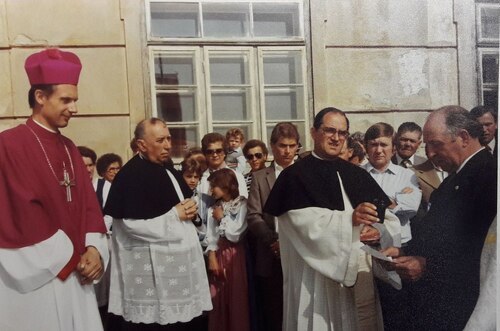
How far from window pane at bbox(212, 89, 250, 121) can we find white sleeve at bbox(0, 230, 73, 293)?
2.93ft

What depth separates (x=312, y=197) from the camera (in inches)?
122

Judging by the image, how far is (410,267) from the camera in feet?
10.3

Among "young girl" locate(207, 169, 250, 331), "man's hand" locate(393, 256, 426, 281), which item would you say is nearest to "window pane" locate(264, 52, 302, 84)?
"young girl" locate(207, 169, 250, 331)

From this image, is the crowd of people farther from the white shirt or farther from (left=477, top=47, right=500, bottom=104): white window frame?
(left=477, top=47, right=500, bottom=104): white window frame

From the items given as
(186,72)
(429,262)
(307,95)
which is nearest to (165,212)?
(186,72)

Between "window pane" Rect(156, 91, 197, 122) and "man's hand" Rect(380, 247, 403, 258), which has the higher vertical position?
"window pane" Rect(156, 91, 197, 122)

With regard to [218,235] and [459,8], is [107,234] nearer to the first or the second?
[218,235]

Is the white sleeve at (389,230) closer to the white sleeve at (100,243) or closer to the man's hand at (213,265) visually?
the man's hand at (213,265)

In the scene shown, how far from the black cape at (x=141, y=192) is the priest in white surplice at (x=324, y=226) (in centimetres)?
49

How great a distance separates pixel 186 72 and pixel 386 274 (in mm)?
1351

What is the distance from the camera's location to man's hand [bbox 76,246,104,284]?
2.84 m

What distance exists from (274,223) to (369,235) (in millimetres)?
468

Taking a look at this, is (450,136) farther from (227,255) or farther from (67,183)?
(67,183)

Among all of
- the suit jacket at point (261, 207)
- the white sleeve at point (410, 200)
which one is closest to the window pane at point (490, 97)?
the white sleeve at point (410, 200)
